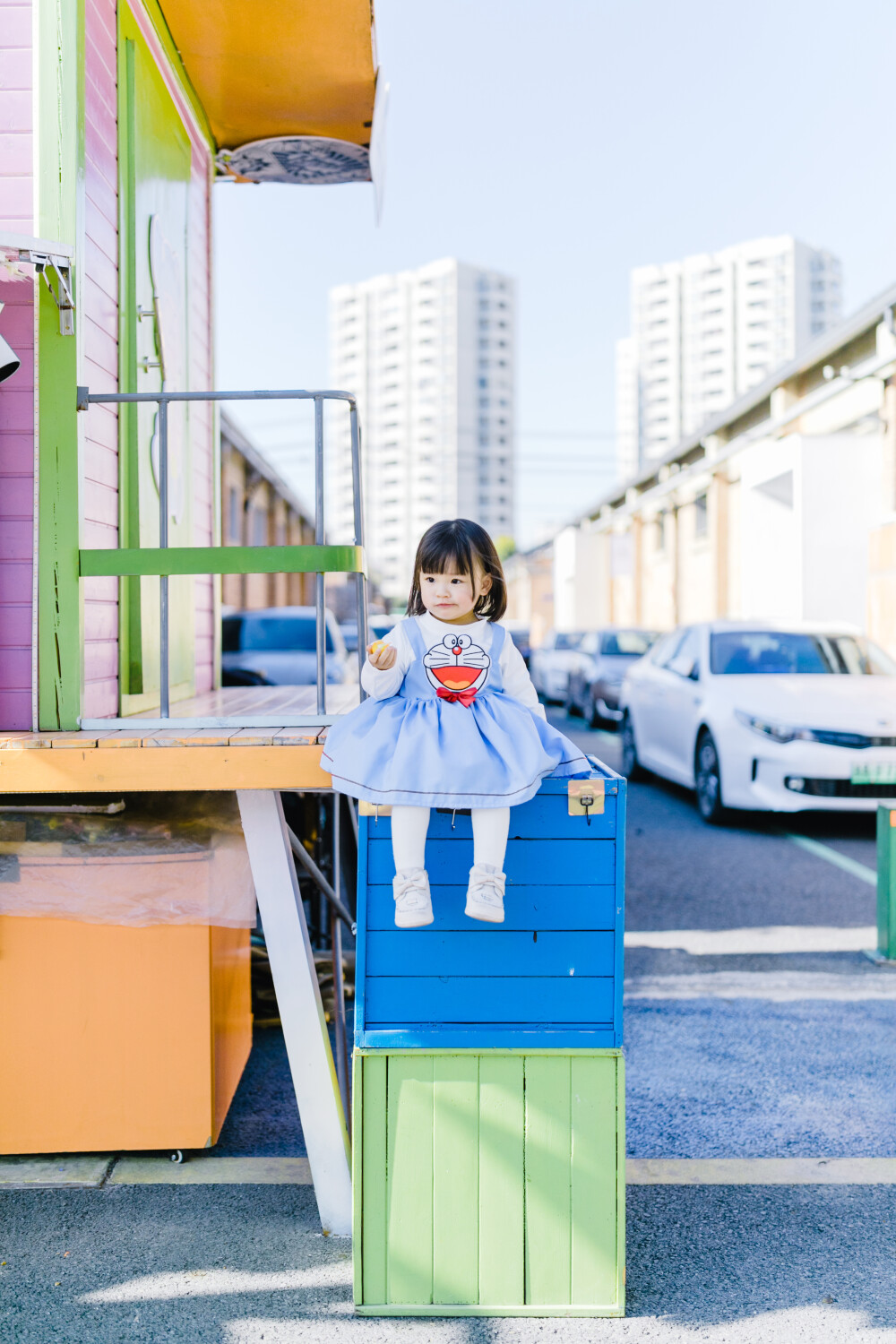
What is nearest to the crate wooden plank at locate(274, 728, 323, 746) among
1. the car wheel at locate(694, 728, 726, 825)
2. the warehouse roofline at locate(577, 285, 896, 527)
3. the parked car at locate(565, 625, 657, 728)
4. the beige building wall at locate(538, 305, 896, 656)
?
the car wheel at locate(694, 728, 726, 825)

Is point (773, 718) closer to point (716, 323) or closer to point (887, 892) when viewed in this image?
point (887, 892)

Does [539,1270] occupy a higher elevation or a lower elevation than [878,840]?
lower

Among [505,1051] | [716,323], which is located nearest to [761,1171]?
[505,1051]

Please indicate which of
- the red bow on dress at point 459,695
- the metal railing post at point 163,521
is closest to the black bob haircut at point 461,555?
the red bow on dress at point 459,695

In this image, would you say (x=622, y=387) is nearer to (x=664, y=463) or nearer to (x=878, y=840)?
(x=664, y=463)

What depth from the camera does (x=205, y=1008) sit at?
2982 mm

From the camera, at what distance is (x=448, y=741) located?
2.38m

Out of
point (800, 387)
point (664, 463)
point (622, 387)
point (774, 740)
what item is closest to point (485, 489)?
point (622, 387)

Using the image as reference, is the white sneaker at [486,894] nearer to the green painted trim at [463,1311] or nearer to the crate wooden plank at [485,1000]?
the crate wooden plank at [485,1000]

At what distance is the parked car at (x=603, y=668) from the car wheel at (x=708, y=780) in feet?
21.3

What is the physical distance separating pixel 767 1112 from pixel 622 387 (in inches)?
5628

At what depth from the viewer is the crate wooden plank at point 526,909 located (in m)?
2.43

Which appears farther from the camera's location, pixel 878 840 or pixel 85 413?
pixel 878 840

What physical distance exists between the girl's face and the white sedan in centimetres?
538
